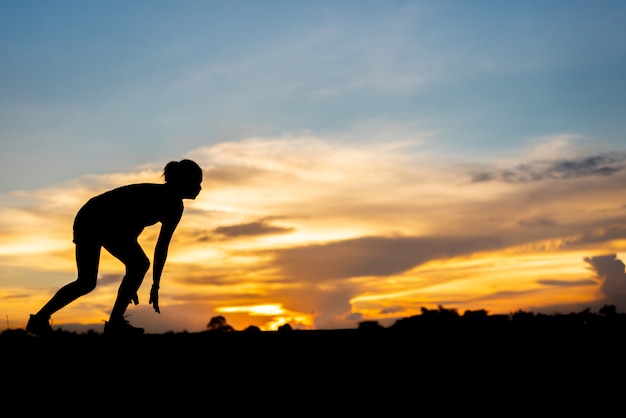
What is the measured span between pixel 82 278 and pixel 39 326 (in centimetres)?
71

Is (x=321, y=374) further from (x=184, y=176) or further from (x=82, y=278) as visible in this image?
(x=82, y=278)

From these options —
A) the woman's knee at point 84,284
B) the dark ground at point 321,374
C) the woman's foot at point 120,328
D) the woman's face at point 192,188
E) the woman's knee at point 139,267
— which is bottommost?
the dark ground at point 321,374

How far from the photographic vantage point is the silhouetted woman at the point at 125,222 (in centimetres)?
862

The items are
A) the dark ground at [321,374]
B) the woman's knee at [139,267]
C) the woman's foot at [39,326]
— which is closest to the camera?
the dark ground at [321,374]

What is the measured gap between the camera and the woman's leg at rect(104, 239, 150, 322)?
862cm

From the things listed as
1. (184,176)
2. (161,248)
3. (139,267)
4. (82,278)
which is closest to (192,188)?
(184,176)

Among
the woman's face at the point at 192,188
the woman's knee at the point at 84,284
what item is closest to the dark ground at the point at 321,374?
the woman's knee at the point at 84,284

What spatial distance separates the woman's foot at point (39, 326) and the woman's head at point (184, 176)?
2075 mm

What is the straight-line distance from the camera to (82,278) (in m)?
8.62

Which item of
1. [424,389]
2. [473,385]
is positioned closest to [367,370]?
[424,389]

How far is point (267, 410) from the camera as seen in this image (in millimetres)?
6461

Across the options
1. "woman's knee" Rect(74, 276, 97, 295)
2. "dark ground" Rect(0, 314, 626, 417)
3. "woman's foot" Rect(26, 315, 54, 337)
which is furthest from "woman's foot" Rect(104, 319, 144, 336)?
"dark ground" Rect(0, 314, 626, 417)

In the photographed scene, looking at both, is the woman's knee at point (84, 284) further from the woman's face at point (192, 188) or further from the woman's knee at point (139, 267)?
the woman's face at point (192, 188)

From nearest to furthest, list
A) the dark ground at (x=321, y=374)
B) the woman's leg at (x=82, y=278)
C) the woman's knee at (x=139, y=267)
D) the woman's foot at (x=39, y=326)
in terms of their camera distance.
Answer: the dark ground at (x=321, y=374)
the woman's foot at (x=39, y=326)
the woman's leg at (x=82, y=278)
the woman's knee at (x=139, y=267)
